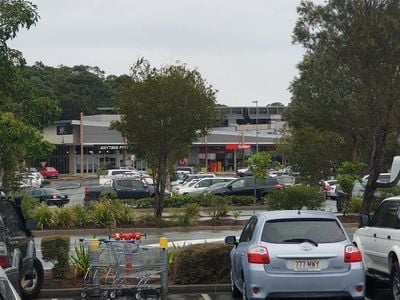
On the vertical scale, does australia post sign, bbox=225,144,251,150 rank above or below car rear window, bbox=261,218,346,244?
below

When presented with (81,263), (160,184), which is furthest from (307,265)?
(160,184)

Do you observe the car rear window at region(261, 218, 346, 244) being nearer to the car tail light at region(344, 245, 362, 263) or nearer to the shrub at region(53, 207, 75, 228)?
the car tail light at region(344, 245, 362, 263)

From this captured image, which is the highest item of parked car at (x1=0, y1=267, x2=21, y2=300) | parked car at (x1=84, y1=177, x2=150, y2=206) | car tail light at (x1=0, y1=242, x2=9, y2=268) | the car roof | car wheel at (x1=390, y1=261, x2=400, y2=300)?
parked car at (x1=0, y1=267, x2=21, y2=300)

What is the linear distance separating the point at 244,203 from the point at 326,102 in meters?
13.5

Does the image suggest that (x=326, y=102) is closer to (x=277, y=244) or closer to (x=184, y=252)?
(x=184, y=252)

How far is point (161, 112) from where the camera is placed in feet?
83.8

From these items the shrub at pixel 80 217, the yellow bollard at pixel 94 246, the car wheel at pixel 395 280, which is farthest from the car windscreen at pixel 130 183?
the car wheel at pixel 395 280

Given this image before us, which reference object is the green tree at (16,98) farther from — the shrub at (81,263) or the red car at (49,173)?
the red car at (49,173)

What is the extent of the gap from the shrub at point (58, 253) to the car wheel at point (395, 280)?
579 centimetres

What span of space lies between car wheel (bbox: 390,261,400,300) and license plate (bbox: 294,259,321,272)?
1.43m

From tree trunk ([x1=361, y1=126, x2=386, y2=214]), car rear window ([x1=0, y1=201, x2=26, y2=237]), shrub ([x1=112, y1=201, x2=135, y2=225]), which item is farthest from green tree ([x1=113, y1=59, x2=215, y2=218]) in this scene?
car rear window ([x1=0, y1=201, x2=26, y2=237])

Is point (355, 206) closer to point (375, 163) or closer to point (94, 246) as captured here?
point (375, 163)

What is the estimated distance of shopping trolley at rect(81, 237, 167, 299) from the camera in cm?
1091

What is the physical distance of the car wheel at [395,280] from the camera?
403 inches
